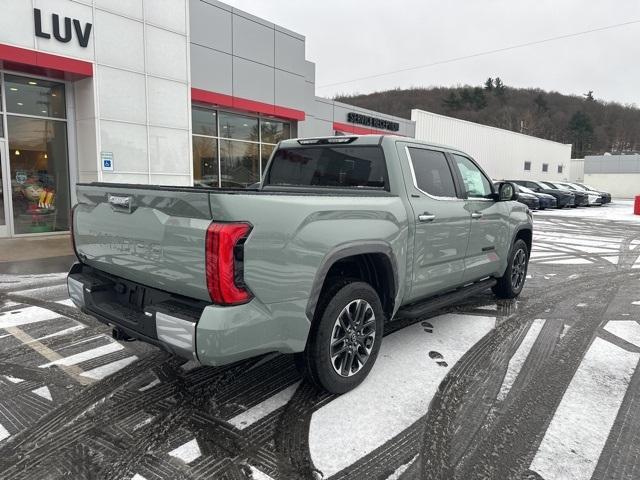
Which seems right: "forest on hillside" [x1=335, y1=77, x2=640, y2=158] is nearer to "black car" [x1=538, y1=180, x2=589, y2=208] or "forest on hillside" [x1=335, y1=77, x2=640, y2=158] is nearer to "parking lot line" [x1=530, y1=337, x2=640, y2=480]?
"black car" [x1=538, y1=180, x2=589, y2=208]

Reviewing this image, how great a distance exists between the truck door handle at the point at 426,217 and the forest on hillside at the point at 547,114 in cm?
8073

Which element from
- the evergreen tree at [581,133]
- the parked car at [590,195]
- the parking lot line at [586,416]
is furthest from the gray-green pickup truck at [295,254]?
the evergreen tree at [581,133]

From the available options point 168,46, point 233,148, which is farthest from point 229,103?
point 168,46

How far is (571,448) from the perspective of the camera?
2777mm

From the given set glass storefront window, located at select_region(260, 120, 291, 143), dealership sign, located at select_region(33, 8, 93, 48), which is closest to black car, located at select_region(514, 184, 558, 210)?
glass storefront window, located at select_region(260, 120, 291, 143)

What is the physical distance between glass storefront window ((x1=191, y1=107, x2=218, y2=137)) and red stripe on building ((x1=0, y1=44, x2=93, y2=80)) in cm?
421

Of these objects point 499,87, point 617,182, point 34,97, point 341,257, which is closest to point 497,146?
point 617,182

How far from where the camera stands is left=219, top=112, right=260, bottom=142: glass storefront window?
641 inches

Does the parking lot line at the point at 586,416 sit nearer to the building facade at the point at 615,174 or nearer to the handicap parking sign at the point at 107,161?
the handicap parking sign at the point at 107,161

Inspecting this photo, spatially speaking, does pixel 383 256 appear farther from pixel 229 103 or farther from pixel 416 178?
pixel 229 103

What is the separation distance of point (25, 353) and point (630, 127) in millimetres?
107935

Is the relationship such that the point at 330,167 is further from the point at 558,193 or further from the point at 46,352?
the point at 558,193

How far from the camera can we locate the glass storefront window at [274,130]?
58.6 feet

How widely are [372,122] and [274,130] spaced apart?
8.03 meters
